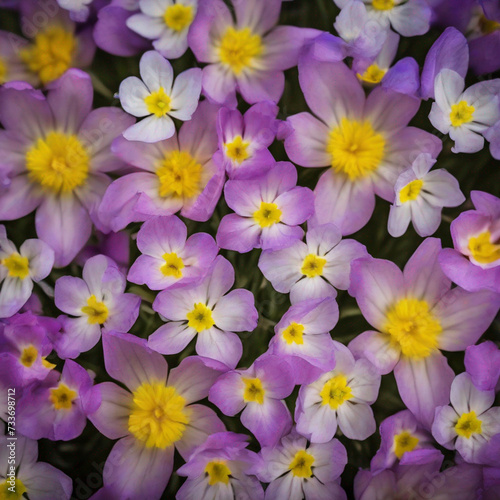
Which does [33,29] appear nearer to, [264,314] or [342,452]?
[264,314]

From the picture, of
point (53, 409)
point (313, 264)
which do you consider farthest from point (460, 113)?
point (53, 409)

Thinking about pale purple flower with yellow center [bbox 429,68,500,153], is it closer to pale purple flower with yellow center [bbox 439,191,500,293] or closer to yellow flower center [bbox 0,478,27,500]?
pale purple flower with yellow center [bbox 439,191,500,293]

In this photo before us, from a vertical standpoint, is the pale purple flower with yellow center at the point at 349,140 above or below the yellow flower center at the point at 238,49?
below

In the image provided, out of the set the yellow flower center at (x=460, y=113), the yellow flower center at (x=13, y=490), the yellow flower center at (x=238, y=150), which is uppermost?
the yellow flower center at (x=460, y=113)

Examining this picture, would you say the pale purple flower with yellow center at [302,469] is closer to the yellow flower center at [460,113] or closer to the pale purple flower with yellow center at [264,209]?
the pale purple flower with yellow center at [264,209]

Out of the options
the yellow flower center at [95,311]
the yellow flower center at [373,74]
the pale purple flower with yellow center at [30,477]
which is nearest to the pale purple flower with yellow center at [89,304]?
the yellow flower center at [95,311]

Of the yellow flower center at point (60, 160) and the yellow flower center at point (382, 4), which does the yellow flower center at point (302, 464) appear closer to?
the yellow flower center at point (60, 160)
